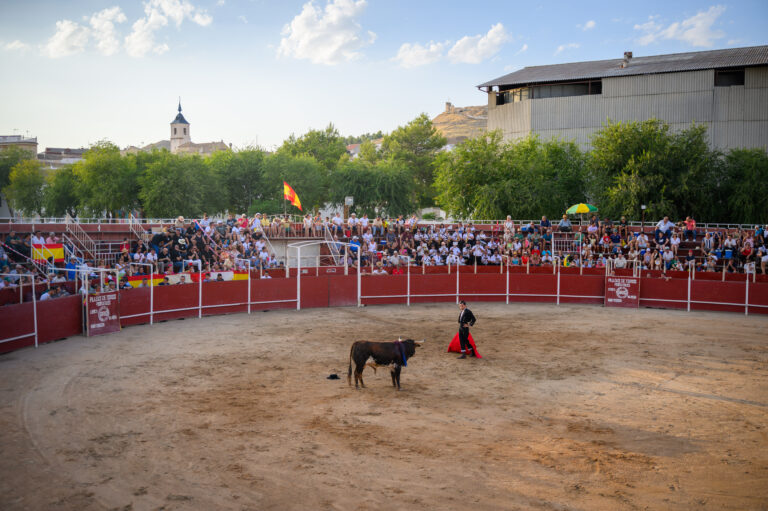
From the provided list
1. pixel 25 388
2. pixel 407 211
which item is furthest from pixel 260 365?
pixel 407 211

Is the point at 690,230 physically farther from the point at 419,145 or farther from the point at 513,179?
the point at 419,145

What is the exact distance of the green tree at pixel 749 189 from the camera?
41.0m

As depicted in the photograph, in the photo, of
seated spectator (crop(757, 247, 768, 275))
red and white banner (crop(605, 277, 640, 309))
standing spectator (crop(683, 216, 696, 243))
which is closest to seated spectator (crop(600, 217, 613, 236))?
standing spectator (crop(683, 216, 696, 243))

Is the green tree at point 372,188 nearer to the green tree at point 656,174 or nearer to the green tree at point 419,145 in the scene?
the green tree at point 656,174

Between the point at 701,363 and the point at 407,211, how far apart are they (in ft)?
161

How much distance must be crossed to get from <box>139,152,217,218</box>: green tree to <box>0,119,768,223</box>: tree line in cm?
9

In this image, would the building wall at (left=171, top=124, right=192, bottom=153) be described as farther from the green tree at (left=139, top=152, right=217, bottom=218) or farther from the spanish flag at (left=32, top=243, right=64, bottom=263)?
the spanish flag at (left=32, top=243, right=64, bottom=263)

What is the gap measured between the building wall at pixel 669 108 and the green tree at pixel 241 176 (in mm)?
25561

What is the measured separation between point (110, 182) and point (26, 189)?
24.2 meters

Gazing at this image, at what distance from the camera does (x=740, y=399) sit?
13.6 m

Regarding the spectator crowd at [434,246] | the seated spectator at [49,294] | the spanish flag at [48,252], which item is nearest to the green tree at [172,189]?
the spectator crowd at [434,246]

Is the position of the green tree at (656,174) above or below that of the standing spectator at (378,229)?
above

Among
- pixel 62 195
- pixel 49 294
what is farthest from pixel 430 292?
pixel 62 195

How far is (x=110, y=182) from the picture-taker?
57969 millimetres
